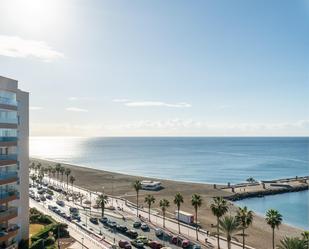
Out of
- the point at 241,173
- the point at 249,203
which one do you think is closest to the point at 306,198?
the point at 249,203

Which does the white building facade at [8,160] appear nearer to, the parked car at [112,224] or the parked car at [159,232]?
the parked car at [112,224]

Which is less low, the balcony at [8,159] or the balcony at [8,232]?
the balcony at [8,159]

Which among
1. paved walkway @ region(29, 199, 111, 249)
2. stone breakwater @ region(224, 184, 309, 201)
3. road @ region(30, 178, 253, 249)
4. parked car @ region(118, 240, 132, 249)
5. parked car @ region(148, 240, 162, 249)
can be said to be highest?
paved walkway @ region(29, 199, 111, 249)

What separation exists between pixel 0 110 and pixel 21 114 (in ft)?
35.9

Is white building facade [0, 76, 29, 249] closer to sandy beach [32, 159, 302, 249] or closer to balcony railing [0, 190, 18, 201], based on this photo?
balcony railing [0, 190, 18, 201]

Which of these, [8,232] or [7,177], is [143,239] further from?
[7,177]

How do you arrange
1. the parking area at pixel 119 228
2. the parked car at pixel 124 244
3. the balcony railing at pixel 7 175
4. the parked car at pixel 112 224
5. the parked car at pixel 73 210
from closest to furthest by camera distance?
the balcony railing at pixel 7 175, the parked car at pixel 124 244, the parking area at pixel 119 228, the parked car at pixel 112 224, the parked car at pixel 73 210

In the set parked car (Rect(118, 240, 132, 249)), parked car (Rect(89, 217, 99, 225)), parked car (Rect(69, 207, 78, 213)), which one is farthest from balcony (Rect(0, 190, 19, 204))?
parked car (Rect(69, 207, 78, 213))

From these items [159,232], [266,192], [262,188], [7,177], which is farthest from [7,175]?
[262,188]

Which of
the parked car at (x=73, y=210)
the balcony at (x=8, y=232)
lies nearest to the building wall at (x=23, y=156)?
the balcony at (x=8, y=232)

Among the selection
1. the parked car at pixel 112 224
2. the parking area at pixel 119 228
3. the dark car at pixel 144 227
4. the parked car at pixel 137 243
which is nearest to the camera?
the parked car at pixel 137 243

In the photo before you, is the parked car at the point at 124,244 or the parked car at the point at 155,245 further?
the parked car at the point at 155,245

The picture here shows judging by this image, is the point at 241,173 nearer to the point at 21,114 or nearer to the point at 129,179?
the point at 129,179

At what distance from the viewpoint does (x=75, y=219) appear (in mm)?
79000
